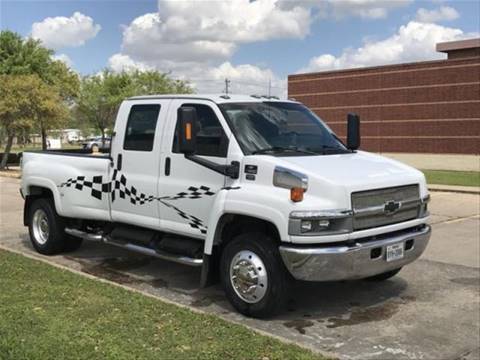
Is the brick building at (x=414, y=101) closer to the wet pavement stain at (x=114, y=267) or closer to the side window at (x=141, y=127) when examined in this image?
the wet pavement stain at (x=114, y=267)

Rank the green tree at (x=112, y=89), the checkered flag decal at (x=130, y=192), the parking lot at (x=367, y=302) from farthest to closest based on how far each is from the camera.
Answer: the green tree at (x=112, y=89), the checkered flag decal at (x=130, y=192), the parking lot at (x=367, y=302)

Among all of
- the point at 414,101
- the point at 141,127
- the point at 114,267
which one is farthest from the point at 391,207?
the point at 414,101

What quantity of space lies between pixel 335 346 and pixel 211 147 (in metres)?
2.27

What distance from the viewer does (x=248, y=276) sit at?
5449 mm

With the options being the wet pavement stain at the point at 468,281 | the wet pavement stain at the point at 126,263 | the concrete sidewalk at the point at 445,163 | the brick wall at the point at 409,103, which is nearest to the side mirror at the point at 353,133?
the wet pavement stain at the point at 468,281

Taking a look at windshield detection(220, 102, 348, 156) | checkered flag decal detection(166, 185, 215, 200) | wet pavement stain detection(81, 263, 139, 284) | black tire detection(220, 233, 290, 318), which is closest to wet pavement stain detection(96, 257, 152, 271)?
wet pavement stain detection(81, 263, 139, 284)

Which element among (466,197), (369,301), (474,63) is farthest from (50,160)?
(474,63)

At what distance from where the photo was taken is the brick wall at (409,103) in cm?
4516

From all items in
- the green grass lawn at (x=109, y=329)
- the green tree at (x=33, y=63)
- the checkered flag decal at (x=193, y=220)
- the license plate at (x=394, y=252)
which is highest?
the green tree at (x=33, y=63)

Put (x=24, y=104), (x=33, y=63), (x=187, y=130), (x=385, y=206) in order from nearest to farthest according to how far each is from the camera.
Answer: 1. (x=385, y=206)
2. (x=187, y=130)
3. (x=24, y=104)
4. (x=33, y=63)

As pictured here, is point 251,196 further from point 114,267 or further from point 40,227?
point 40,227

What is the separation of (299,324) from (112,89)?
39.7 m

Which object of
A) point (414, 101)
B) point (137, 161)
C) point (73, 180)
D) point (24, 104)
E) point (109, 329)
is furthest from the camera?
point (414, 101)

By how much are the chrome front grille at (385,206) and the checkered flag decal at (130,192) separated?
1155mm
